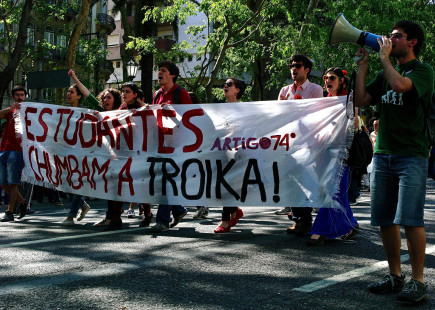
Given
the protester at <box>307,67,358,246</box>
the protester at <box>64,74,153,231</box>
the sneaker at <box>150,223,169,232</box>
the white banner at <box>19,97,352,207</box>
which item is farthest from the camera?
the protester at <box>64,74,153,231</box>

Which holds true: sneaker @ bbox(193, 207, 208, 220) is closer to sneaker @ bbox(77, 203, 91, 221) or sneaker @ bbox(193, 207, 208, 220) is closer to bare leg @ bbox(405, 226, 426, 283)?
sneaker @ bbox(77, 203, 91, 221)

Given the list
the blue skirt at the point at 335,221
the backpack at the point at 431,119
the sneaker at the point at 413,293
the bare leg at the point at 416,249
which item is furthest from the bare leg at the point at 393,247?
the blue skirt at the point at 335,221

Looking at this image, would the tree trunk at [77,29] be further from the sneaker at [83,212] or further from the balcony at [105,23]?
the balcony at [105,23]

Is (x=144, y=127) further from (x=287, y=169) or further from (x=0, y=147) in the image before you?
(x=0, y=147)

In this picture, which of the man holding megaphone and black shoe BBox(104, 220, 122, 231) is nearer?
the man holding megaphone

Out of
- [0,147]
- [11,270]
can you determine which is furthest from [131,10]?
[11,270]

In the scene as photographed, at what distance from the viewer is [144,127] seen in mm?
7578

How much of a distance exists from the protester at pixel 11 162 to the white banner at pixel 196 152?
0.18 meters

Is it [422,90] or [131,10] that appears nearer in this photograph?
[422,90]

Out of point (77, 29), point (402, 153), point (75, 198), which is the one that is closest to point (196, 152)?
point (75, 198)

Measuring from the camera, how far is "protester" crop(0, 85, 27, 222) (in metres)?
8.73

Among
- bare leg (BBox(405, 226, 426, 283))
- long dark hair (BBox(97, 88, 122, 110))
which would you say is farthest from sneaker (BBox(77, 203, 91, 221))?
bare leg (BBox(405, 226, 426, 283))

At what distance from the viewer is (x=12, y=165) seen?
28.6ft

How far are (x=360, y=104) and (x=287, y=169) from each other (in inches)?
82.5
